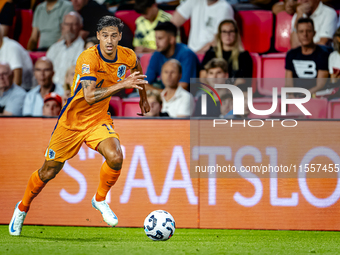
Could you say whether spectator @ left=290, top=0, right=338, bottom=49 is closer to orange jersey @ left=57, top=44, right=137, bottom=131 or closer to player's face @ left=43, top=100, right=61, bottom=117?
orange jersey @ left=57, top=44, right=137, bottom=131

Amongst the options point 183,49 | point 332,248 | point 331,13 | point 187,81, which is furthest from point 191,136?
point 331,13

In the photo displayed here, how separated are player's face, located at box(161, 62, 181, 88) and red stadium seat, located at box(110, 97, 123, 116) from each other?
0.84m

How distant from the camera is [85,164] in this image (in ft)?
20.0

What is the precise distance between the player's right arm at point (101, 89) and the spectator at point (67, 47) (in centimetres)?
328

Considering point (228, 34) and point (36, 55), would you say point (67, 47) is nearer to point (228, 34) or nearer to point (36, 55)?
point (36, 55)

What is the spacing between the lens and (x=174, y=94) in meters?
6.93

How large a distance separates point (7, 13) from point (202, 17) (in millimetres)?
3628

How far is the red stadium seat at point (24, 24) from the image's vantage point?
8.59 meters

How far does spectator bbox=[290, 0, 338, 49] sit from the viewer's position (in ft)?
23.9

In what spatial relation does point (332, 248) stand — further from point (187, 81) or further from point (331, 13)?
point (331, 13)

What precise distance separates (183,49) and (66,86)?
1985 millimetres

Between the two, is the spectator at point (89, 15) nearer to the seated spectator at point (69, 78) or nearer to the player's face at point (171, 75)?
the seated spectator at point (69, 78)

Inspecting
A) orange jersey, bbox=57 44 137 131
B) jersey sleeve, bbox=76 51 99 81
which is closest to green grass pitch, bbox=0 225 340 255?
orange jersey, bbox=57 44 137 131

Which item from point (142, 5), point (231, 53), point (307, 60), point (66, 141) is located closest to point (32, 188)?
point (66, 141)
